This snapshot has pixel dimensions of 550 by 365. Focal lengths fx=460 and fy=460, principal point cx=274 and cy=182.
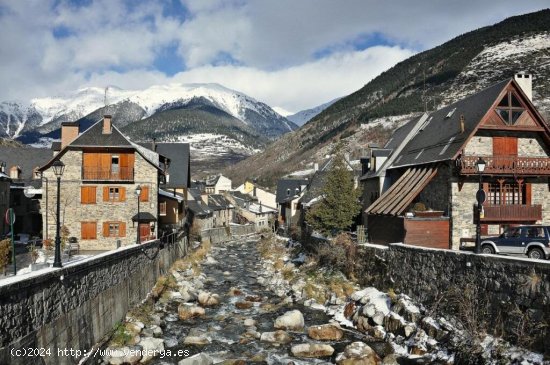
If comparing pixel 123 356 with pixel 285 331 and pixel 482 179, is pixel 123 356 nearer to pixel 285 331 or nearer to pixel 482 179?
pixel 285 331

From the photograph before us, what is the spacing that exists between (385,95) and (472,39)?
128ft

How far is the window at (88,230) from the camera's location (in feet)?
122

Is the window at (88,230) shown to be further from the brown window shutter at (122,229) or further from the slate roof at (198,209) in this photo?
the slate roof at (198,209)

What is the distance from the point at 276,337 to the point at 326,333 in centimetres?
222

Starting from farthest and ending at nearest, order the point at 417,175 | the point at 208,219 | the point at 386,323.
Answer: the point at 208,219, the point at 417,175, the point at 386,323

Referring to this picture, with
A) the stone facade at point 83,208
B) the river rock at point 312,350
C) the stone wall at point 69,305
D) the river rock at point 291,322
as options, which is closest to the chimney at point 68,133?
the stone facade at point 83,208

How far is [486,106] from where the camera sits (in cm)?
2947

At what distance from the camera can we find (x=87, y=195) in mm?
37438

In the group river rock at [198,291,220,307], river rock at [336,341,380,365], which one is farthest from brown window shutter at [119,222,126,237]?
river rock at [336,341,380,365]

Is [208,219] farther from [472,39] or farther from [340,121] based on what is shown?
[472,39]

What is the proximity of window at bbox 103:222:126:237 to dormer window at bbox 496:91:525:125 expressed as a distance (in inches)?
1144

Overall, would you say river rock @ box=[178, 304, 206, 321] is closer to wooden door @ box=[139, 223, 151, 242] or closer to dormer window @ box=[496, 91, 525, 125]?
wooden door @ box=[139, 223, 151, 242]

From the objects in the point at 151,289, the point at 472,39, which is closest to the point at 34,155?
the point at 151,289

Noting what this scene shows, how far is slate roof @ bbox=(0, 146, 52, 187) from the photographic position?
179 feet
